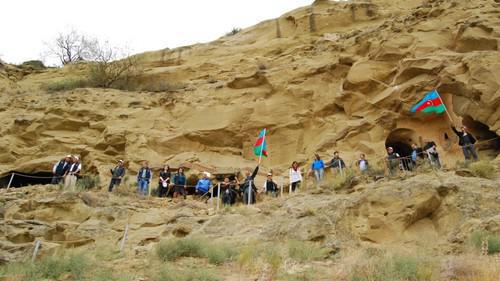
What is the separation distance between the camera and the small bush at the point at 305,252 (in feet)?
33.6

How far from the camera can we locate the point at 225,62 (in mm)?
26703

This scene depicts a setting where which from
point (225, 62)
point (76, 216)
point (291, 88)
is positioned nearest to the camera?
point (76, 216)

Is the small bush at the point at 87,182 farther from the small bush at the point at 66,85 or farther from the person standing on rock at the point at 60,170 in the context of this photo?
the small bush at the point at 66,85

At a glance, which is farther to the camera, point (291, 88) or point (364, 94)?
point (291, 88)

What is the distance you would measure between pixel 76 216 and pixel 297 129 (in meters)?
9.19

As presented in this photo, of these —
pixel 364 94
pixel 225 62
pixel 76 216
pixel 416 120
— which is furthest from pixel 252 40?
pixel 76 216

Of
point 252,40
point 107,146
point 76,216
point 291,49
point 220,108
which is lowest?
point 76,216

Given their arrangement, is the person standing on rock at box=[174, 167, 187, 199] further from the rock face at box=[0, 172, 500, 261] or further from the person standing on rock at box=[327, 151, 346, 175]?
the person standing on rock at box=[327, 151, 346, 175]

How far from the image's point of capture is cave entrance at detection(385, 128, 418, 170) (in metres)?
18.7

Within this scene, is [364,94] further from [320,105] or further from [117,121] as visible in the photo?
[117,121]

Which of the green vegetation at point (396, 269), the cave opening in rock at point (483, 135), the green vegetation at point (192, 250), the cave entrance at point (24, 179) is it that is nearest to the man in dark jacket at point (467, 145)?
the cave opening in rock at point (483, 135)

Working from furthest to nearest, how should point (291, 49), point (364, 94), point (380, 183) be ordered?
point (291, 49)
point (364, 94)
point (380, 183)

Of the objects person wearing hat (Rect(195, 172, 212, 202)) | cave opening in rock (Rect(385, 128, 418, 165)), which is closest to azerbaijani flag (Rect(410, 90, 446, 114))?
cave opening in rock (Rect(385, 128, 418, 165))

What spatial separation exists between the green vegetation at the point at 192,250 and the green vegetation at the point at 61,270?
4.10ft
